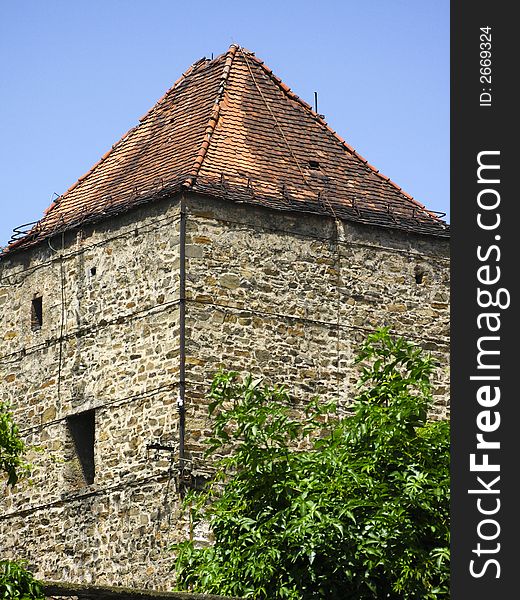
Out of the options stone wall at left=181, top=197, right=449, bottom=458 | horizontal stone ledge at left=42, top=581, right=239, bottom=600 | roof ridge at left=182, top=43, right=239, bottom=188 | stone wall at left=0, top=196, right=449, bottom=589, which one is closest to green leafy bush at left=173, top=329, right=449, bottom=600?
horizontal stone ledge at left=42, top=581, right=239, bottom=600

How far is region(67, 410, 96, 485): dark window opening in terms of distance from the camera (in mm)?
25359

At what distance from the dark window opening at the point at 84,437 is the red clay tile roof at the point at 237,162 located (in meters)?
2.80

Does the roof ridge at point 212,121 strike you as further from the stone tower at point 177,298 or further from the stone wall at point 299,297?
the stone wall at point 299,297

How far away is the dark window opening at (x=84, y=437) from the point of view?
2536 cm

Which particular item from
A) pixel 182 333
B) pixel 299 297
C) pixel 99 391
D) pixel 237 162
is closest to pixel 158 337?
pixel 182 333

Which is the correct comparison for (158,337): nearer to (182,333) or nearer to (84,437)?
(182,333)

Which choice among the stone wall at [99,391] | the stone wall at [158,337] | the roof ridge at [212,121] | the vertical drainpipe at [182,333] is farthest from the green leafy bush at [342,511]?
the roof ridge at [212,121]

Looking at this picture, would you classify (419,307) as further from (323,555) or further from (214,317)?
(323,555)

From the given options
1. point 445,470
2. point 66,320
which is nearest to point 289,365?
point 66,320

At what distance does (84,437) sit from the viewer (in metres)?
25.5

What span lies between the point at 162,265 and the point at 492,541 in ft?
42.9

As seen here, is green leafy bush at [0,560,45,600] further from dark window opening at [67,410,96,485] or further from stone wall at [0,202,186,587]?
dark window opening at [67,410,96,485]

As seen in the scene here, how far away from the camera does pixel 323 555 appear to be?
57.4ft

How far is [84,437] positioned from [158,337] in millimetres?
2119
